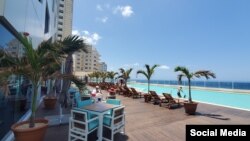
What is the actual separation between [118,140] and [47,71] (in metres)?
2.55

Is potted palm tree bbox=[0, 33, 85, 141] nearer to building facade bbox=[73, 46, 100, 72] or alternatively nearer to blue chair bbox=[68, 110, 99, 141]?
blue chair bbox=[68, 110, 99, 141]

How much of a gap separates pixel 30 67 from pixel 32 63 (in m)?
0.10

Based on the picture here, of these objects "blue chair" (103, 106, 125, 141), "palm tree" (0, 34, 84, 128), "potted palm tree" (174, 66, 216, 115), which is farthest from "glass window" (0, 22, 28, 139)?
"potted palm tree" (174, 66, 216, 115)

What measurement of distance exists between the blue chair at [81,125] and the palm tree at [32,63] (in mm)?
896

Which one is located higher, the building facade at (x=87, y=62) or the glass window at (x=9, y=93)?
the building facade at (x=87, y=62)

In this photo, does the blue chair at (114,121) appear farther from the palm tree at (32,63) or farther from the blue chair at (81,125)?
the palm tree at (32,63)

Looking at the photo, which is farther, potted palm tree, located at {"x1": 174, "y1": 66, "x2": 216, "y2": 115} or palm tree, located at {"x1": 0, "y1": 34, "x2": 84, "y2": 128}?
potted palm tree, located at {"x1": 174, "y1": 66, "x2": 216, "y2": 115}

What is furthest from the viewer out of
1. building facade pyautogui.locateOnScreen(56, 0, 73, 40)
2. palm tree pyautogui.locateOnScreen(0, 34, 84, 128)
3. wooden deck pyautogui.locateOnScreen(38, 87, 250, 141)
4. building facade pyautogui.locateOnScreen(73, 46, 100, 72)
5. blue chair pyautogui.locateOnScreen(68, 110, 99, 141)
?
building facade pyautogui.locateOnScreen(73, 46, 100, 72)

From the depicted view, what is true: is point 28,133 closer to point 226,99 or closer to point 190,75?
point 190,75

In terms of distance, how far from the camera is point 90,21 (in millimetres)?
20828

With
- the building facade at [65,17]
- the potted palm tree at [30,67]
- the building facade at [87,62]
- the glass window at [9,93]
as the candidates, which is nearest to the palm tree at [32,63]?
the potted palm tree at [30,67]

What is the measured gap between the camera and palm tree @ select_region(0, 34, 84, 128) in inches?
137

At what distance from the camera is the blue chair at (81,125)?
3820mm

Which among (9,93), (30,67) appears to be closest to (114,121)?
(30,67)
